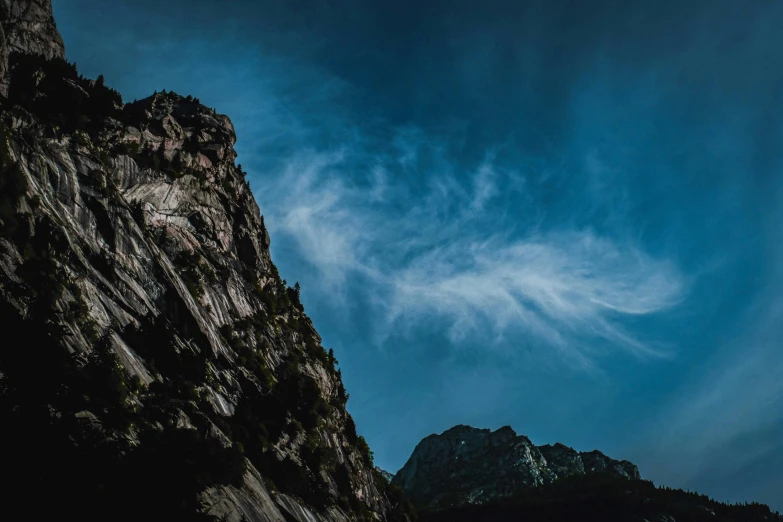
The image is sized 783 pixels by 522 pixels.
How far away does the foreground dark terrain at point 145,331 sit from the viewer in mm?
28219

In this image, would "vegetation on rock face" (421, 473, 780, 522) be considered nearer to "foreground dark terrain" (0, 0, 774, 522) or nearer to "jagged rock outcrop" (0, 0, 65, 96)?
"foreground dark terrain" (0, 0, 774, 522)

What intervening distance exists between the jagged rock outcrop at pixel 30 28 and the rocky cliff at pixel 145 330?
0.26 m

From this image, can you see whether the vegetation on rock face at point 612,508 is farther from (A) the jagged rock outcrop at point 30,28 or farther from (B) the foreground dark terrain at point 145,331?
(A) the jagged rock outcrop at point 30,28

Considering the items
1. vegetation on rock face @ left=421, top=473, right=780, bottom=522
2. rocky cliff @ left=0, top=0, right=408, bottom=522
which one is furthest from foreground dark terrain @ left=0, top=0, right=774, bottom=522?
vegetation on rock face @ left=421, top=473, right=780, bottom=522

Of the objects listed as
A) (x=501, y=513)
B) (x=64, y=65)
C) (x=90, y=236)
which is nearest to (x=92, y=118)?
(x=64, y=65)

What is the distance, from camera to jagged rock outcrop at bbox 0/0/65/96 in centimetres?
7319

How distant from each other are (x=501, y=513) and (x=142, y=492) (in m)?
162

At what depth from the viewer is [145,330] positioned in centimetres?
5303

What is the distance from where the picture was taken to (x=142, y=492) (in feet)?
91.0

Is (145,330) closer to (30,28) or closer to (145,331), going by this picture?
(145,331)

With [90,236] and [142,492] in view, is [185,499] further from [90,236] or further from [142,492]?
[90,236]

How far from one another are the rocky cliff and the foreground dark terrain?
17 cm

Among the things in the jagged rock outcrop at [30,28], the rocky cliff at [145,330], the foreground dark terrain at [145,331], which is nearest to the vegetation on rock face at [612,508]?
the foreground dark terrain at [145,331]

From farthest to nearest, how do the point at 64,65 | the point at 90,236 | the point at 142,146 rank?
the point at 142,146, the point at 64,65, the point at 90,236
